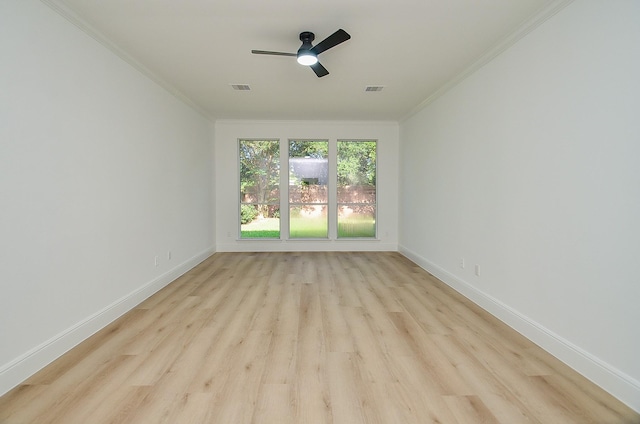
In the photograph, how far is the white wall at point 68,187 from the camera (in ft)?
6.15

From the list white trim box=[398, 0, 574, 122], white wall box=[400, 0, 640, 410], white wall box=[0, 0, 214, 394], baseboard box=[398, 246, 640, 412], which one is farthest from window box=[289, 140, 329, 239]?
baseboard box=[398, 246, 640, 412]

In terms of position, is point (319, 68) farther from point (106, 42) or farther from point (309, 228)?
point (309, 228)

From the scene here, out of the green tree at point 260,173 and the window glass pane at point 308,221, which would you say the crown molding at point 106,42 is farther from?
the window glass pane at point 308,221

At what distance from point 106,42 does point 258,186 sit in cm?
374

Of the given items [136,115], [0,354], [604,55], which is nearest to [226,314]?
[0,354]

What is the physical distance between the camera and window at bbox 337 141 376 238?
632cm

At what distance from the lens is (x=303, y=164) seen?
6309mm

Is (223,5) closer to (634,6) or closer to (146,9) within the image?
(146,9)

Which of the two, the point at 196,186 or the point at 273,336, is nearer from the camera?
the point at 273,336

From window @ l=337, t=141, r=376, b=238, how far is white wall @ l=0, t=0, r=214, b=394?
3.59 meters

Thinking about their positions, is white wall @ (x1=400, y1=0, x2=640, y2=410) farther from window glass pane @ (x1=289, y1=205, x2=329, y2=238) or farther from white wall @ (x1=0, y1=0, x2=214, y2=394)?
white wall @ (x1=0, y1=0, x2=214, y2=394)

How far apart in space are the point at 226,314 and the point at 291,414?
1.57m

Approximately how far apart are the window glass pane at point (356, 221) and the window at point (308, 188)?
0.34 meters

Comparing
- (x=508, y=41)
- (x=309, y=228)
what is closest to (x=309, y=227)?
(x=309, y=228)
